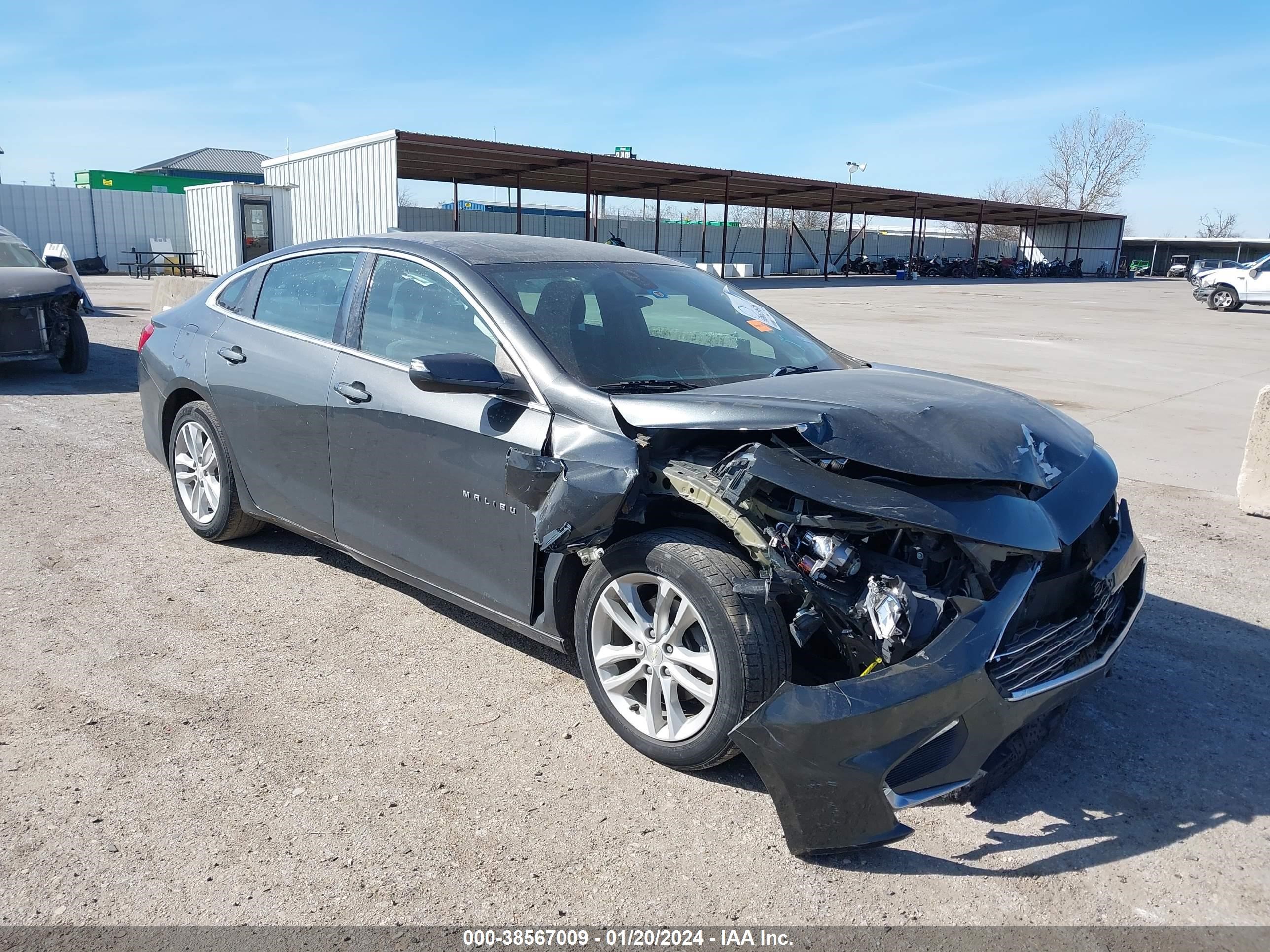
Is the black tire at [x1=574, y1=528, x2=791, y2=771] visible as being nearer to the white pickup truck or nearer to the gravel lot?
the gravel lot

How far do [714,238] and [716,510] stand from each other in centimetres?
5028

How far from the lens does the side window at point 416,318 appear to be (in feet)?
12.4

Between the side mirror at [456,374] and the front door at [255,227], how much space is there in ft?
90.8

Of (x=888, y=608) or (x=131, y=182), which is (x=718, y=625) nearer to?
(x=888, y=608)

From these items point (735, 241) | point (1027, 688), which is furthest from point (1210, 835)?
point (735, 241)

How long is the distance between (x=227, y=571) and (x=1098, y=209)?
9717 cm

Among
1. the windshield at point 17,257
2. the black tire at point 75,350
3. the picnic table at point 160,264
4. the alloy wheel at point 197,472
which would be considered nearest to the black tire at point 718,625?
the alloy wheel at point 197,472

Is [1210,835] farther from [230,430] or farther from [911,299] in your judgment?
[911,299]

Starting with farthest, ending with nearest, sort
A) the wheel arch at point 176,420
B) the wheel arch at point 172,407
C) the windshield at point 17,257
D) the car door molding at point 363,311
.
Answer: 1. the windshield at point 17,257
2. the wheel arch at point 172,407
3. the wheel arch at point 176,420
4. the car door molding at point 363,311

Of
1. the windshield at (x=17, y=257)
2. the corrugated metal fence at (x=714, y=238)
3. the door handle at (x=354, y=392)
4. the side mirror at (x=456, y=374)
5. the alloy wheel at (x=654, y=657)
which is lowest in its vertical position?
the alloy wheel at (x=654, y=657)

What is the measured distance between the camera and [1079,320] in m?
24.1

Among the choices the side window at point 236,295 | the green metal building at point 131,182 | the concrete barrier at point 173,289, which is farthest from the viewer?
the green metal building at point 131,182

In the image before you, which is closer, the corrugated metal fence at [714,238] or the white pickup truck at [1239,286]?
the white pickup truck at [1239,286]

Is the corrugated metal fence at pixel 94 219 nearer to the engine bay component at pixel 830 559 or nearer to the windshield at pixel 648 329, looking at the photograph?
the windshield at pixel 648 329
